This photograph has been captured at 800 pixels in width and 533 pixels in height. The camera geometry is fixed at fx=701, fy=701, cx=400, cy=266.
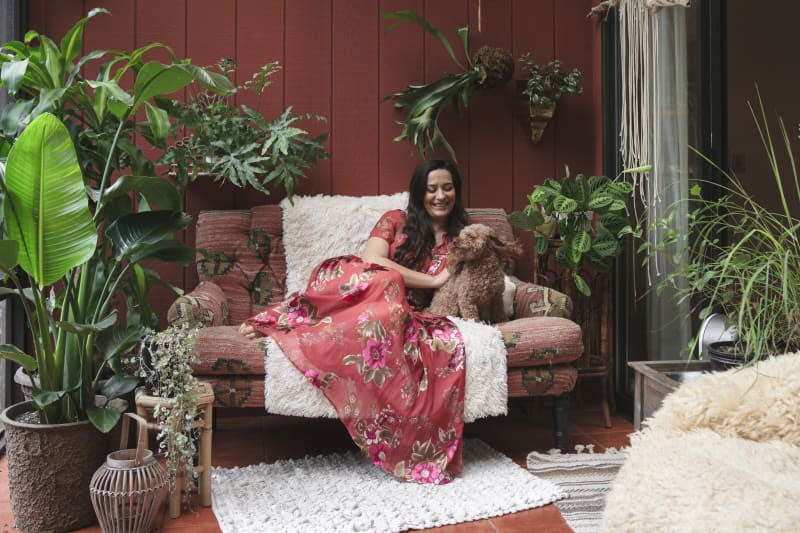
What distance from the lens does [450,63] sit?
3523 millimetres

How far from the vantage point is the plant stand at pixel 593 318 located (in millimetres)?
3148

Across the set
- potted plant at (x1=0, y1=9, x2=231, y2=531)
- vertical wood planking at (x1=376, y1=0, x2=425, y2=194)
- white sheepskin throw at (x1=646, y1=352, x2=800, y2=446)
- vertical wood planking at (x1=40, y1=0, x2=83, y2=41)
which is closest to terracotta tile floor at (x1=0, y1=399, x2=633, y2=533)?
potted plant at (x1=0, y1=9, x2=231, y2=531)

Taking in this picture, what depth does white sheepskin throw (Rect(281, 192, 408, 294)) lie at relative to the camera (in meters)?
3.10

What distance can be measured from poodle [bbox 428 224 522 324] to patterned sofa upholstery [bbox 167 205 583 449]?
0.13 meters

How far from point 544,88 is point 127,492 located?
8.30 ft

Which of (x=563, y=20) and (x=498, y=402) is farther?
(x=563, y=20)

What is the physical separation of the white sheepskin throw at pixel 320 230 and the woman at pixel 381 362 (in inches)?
19.4

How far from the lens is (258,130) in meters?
3.31

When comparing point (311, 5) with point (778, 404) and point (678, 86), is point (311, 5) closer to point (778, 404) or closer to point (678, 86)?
point (678, 86)

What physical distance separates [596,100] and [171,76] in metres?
2.36

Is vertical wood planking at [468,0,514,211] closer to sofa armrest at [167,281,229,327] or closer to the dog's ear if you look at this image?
the dog's ear

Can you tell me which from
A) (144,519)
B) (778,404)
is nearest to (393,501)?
(144,519)

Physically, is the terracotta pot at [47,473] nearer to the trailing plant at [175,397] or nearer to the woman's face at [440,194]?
the trailing plant at [175,397]

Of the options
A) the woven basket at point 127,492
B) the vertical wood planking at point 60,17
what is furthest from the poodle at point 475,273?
the vertical wood planking at point 60,17
